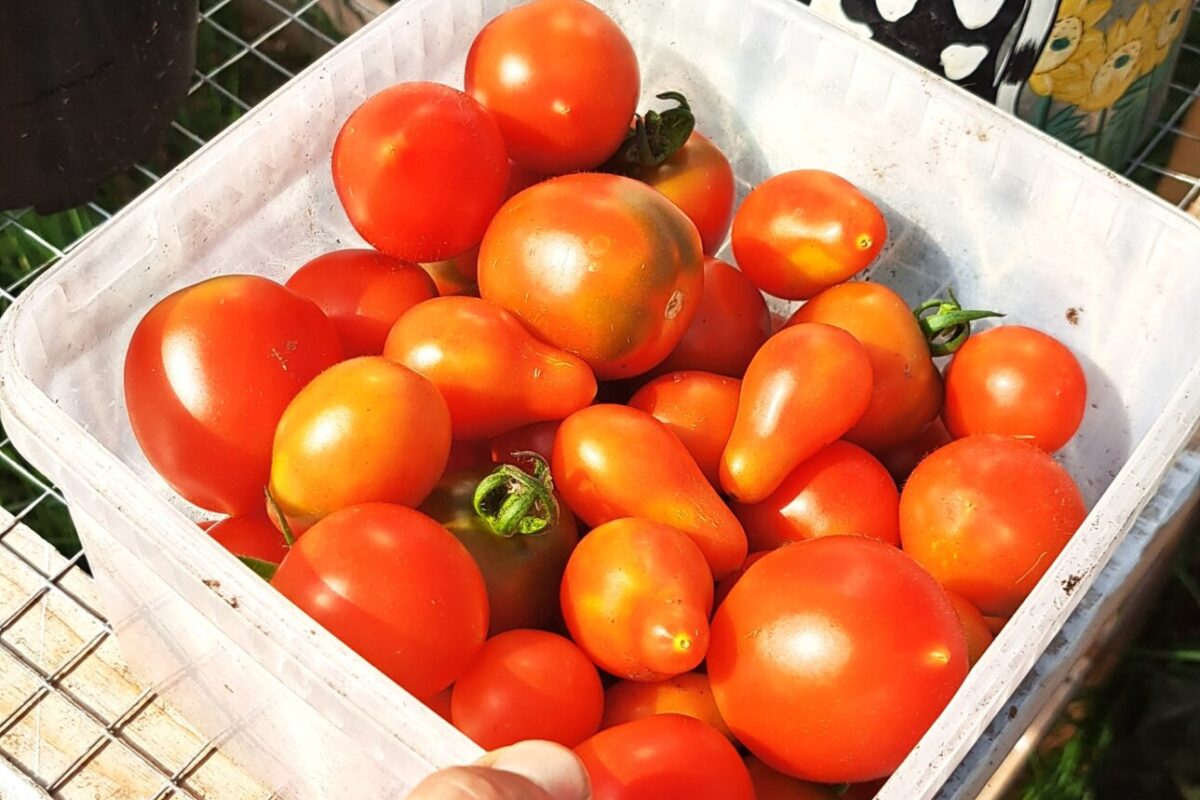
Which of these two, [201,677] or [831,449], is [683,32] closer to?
[831,449]

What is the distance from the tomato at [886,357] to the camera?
674 millimetres

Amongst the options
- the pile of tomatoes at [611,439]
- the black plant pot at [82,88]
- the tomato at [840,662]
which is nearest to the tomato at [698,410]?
the pile of tomatoes at [611,439]

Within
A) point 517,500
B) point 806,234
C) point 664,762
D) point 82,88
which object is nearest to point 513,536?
point 517,500

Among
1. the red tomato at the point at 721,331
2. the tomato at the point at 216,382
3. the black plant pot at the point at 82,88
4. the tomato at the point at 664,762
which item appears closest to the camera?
the tomato at the point at 664,762

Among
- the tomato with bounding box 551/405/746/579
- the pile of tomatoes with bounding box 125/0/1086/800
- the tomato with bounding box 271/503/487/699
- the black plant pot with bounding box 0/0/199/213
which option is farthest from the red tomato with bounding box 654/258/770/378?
the black plant pot with bounding box 0/0/199/213

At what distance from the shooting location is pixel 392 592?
0.52 m

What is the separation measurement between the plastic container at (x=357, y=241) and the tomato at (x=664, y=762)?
0.20ft

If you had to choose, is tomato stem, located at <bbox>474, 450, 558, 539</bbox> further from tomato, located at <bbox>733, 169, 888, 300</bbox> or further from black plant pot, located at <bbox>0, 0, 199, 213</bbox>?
black plant pot, located at <bbox>0, 0, 199, 213</bbox>

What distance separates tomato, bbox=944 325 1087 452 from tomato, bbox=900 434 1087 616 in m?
0.04

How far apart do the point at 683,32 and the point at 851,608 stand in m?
0.44

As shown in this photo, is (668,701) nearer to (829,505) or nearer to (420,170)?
(829,505)

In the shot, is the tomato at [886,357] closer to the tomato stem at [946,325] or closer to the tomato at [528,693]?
the tomato stem at [946,325]

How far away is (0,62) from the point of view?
34.1 inches

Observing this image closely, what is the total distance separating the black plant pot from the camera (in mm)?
876
